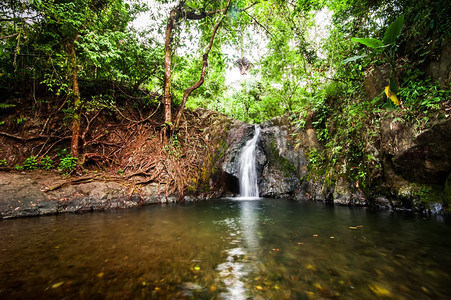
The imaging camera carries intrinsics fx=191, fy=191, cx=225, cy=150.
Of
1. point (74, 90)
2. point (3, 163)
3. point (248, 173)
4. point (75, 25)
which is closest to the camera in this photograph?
point (75, 25)

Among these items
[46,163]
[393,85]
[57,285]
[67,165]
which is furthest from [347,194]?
[46,163]

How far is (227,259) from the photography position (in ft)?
7.48

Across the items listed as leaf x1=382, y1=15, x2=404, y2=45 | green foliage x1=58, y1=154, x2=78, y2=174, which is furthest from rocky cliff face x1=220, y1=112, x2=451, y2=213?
green foliage x1=58, y1=154, x2=78, y2=174

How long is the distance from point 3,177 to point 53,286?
4921mm

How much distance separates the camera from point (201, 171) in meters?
7.93

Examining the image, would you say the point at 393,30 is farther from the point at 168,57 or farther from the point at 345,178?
the point at 168,57

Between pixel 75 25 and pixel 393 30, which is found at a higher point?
pixel 75 25

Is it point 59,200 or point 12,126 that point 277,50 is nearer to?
point 59,200

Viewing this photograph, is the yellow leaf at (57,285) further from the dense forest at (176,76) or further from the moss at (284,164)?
the moss at (284,164)

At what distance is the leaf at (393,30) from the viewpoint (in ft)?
12.0

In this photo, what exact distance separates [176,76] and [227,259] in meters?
9.50

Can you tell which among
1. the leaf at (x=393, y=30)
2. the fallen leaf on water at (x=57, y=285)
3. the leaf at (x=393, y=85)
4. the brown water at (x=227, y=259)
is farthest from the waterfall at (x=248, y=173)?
the fallen leaf on water at (x=57, y=285)

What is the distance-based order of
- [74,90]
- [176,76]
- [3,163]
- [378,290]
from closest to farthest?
[378,290]
[3,163]
[74,90]
[176,76]

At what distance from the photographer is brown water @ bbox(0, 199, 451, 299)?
5.39ft
